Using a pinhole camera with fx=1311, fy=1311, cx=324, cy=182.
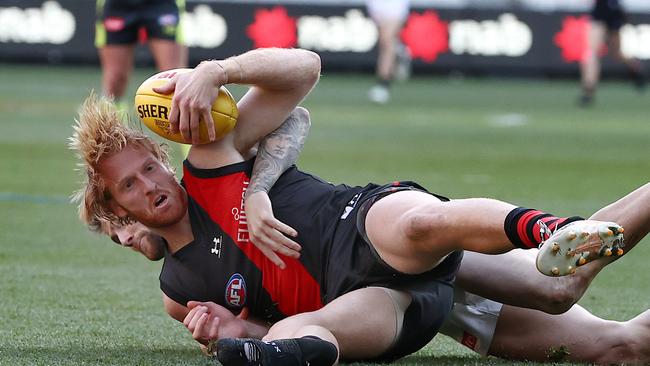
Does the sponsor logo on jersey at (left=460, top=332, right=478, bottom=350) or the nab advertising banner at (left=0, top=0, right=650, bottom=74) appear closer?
the sponsor logo on jersey at (left=460, top=332, right=478, bottom=350)

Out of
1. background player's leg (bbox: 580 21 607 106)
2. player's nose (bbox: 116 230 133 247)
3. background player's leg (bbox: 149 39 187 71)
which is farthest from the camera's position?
background player's leg (bbox: 580 21 607 106)

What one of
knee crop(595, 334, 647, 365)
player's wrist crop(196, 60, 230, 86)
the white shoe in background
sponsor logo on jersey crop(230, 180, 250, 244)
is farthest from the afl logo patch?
the white shoe in background

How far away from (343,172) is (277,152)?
5578mm

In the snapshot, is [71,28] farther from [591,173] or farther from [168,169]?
[168,169]

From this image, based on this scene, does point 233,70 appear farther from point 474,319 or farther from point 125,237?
point 474,319

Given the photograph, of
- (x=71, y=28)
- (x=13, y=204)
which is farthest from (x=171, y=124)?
(x=71, y=28)

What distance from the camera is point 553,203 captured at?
842cm

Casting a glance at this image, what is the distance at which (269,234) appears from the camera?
4012 mm

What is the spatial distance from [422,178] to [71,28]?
1426cm

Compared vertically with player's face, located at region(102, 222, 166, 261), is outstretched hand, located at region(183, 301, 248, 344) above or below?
below

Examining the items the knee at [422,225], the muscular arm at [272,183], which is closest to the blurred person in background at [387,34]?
the muscular arm at [272,183]

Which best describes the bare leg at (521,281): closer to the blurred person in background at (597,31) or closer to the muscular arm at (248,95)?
the muscular arm at (248,95)

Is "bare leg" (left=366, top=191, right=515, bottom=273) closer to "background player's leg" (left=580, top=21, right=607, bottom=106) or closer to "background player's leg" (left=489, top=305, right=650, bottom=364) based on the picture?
"background player's leg" (left=489, top=305, right=650, bottom=364)

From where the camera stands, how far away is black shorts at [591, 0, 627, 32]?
1803 cm
